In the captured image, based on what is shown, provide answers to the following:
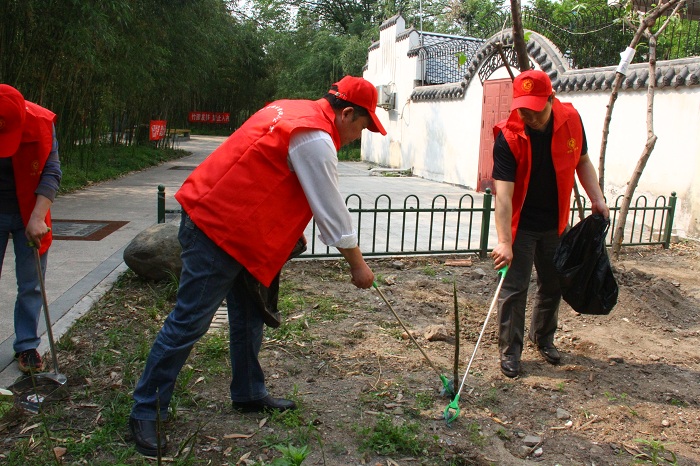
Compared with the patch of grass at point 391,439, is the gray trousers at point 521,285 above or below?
above

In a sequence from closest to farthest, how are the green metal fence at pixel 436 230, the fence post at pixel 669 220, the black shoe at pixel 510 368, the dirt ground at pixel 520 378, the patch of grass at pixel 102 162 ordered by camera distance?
the dirt ground at pixel 520 378
the black shoe at pixel 510 368
the green metal fence at pixel 436 230
the fence post at pixel 669 220
the patch of grass at pixel 102 162

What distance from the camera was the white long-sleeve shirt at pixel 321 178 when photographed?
93.5 inches

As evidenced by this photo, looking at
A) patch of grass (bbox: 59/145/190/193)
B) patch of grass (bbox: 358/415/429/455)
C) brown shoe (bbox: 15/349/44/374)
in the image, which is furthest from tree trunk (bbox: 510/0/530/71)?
patch of grass (bbox: 59/145/190/193)

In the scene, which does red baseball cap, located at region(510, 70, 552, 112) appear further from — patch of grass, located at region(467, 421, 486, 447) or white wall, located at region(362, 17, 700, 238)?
white wall, located at region(362, 17, 700, 238)

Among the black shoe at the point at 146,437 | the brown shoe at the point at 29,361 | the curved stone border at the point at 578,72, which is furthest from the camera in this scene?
the curved stone border at the point at 578,72

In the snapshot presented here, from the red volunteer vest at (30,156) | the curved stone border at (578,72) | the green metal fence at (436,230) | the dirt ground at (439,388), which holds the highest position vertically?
the curved stone border at (578,72)

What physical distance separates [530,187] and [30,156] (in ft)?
8.58

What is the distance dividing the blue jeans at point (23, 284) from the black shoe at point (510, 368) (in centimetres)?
255

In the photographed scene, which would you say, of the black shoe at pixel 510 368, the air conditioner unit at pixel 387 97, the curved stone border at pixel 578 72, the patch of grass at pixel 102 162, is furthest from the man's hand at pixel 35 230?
the air conditioner unit at pixel 387 97

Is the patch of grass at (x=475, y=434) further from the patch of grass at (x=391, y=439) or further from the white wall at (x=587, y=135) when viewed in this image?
the white wall at (x=587, y=135)

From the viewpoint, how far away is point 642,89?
857 centimetres

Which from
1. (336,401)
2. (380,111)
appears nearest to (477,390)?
(336,401)

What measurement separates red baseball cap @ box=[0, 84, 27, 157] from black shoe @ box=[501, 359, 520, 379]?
2.78 metres

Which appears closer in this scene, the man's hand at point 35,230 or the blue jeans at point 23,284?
the man's hand at point 35,230
